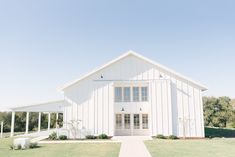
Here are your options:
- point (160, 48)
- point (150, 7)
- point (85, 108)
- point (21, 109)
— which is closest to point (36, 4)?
point (150, 7)

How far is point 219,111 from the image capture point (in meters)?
45.4

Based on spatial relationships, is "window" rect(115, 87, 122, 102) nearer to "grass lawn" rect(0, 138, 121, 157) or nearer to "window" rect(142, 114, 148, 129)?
"window" rect(142, 114, 148, 129)

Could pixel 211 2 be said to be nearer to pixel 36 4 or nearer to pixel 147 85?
pixel 147 85

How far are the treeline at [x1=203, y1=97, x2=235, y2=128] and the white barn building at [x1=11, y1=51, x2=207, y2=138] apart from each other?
25.6 metres

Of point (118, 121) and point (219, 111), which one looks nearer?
A: point (118, 121)

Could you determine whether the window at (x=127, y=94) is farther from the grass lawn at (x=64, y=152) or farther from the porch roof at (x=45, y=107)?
the grass lawn at (x=64, y=152)

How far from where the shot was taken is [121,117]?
23.7 metres

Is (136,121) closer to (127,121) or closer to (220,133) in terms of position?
(127,121)

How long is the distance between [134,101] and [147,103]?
4.50ft

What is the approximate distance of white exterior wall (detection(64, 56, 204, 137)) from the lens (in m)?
22.1

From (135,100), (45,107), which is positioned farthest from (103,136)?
(45,107)

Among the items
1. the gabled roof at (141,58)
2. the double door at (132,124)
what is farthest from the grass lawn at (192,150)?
the gabled roof at (141,58)

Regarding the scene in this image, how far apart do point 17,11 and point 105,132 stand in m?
13.3

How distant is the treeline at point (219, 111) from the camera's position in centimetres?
4403
